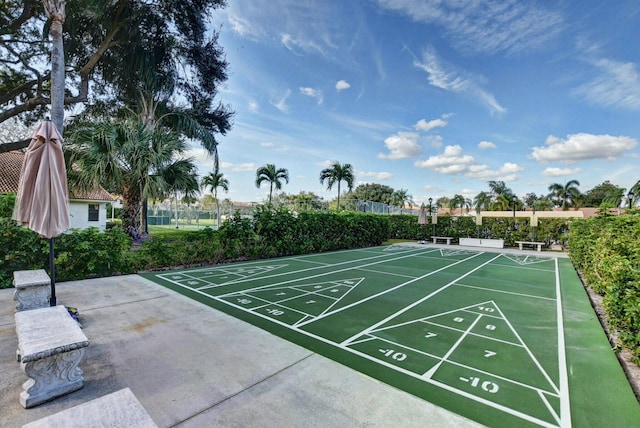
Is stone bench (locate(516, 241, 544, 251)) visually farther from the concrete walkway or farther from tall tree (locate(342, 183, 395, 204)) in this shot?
tall tree (locate(342, 183, 395, 204))

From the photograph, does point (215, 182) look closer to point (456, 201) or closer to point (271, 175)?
point (271, 175)

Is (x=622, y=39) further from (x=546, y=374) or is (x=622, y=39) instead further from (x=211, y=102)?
(x=211, y=102)

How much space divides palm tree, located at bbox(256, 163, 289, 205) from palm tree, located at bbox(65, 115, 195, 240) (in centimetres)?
1369

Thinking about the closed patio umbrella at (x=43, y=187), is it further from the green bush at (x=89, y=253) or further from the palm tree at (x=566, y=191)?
the palm tree at (x=566, y=191)

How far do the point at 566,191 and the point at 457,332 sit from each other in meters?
54.6

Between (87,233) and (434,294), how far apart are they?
A: 27.3 feet

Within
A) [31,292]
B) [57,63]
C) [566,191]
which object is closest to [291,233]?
[31,292]

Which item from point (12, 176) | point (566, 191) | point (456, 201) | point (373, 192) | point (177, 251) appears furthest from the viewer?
point (373, 192)

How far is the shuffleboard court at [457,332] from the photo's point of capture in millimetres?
2615

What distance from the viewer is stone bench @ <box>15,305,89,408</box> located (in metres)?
2.26

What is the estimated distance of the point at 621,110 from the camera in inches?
542

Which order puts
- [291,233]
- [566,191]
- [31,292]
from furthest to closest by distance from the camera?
[566,191] < [291,233] < [31,292]

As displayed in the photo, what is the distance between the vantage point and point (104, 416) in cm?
165

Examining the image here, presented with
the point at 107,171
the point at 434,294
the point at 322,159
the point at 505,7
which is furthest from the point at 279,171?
the point at 434,294
